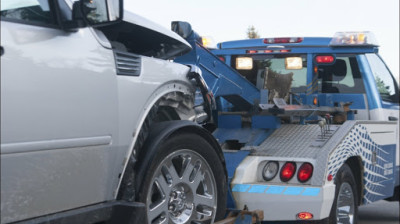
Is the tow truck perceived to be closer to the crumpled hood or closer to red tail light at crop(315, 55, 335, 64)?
red tail light at crop(315, 55, 335, 64)

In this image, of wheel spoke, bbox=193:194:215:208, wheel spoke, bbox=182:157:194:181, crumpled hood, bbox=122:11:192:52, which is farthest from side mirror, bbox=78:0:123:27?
wheel spoke, bbox=193:194:215:208

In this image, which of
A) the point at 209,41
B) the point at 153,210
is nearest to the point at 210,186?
the point at 153,210

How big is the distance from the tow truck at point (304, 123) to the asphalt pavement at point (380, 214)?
0.95 meters

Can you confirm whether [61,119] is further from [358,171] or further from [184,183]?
[358,171]

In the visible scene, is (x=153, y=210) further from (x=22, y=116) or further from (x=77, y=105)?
(x=22, y=116)

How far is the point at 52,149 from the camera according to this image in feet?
10.3

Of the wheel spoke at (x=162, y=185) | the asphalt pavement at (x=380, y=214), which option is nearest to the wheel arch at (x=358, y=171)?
the asphalt pavement at (x=380, y=214)

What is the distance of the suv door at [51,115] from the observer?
2.93 metres

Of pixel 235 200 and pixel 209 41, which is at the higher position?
pixel 209 41

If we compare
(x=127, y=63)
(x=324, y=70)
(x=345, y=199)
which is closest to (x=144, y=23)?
(x=127, y=63)

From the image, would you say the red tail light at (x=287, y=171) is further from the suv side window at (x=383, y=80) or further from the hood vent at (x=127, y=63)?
the suv side window at (x=383, y=80)

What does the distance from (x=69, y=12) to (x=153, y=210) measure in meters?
1.29

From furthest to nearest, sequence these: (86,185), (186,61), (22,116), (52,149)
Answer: (186,61), (86,185), (52,149), (22,116)

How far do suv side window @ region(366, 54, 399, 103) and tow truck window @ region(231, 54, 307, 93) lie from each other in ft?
2.66
